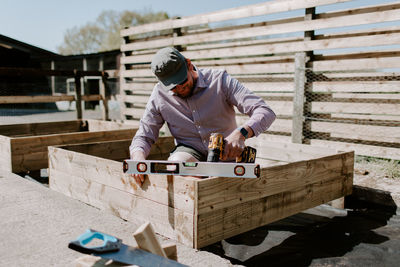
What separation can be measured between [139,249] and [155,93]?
1.79 metres

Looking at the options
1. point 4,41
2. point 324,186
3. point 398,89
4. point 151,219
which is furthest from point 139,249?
point 4,41

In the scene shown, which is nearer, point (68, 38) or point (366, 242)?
point (366, 242)

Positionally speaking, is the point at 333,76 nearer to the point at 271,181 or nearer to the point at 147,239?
the point at 271,181

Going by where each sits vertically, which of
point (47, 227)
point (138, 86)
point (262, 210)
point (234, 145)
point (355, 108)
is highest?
point (138, 86)

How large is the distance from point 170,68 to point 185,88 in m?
0.27

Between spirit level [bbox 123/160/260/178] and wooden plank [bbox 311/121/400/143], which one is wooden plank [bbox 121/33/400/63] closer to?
wooden plank [bbox 311/121/400/143]

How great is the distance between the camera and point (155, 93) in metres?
3.26

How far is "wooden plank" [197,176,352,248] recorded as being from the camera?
8.84 ft

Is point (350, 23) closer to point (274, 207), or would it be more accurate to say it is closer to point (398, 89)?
point (398, 89)

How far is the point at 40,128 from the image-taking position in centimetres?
701

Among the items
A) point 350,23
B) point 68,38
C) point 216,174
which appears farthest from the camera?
point 68,38

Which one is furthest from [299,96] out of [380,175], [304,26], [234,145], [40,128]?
[40,128]

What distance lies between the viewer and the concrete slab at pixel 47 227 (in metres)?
2.44

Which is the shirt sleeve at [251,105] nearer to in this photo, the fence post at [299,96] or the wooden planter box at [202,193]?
the wooden planter box at [202,193]
